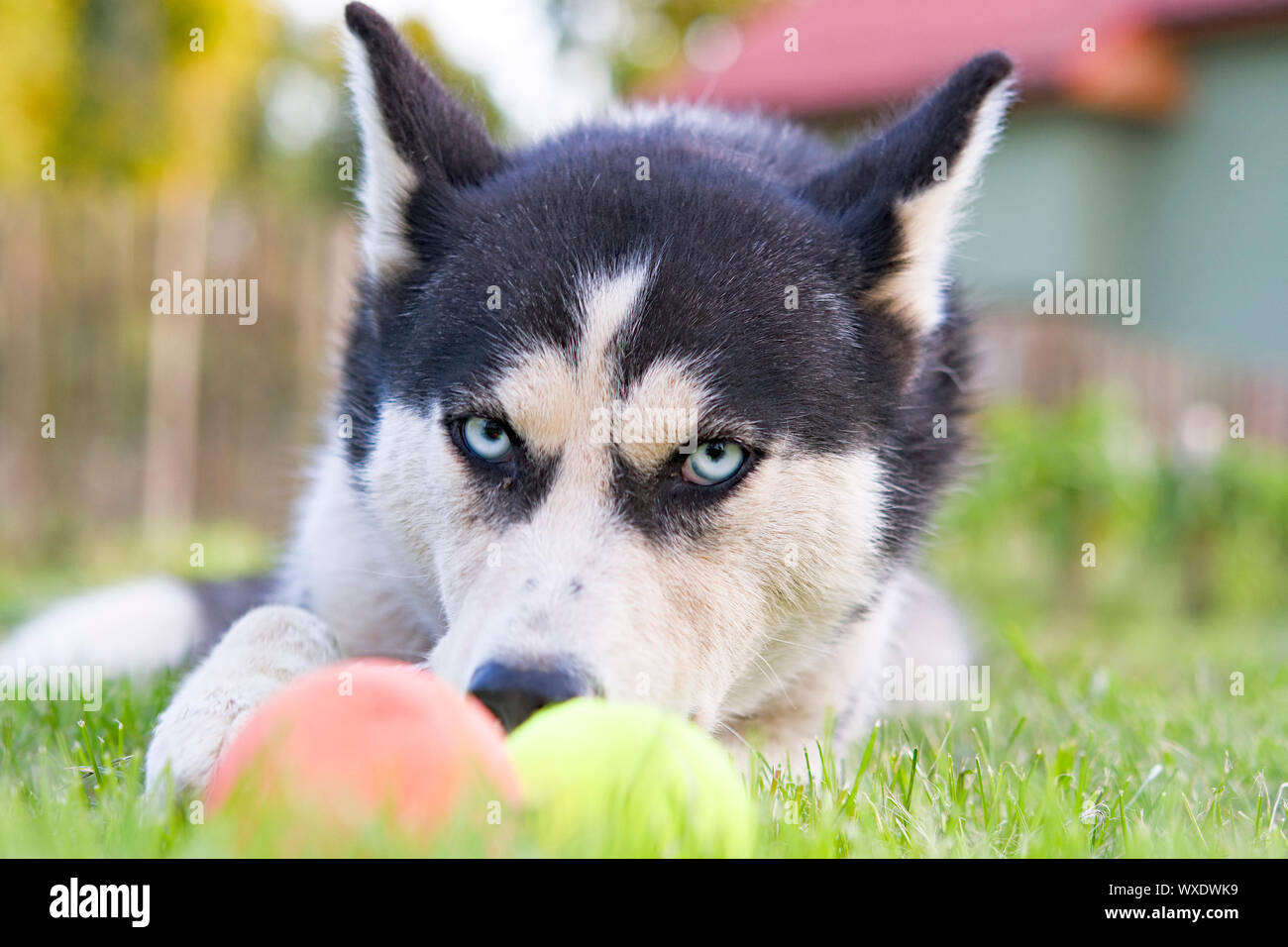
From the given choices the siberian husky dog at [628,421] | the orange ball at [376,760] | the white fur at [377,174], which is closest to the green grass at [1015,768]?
the orange ball at [376,760]

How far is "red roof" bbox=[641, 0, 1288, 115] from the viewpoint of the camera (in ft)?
49.6

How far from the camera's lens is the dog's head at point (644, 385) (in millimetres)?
2320

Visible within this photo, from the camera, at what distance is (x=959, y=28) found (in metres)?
17.1

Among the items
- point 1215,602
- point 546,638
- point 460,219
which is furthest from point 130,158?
point 546,638

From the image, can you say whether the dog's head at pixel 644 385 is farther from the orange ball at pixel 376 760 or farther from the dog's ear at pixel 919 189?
the orange ball at pixel 376 760

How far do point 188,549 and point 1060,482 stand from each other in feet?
18.2

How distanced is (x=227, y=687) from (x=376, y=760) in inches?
27.2

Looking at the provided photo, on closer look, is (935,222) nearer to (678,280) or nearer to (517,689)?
(678,280)

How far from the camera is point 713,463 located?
8.23 ft

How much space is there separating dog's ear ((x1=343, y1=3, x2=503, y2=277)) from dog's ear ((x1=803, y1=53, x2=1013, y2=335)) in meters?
0.86

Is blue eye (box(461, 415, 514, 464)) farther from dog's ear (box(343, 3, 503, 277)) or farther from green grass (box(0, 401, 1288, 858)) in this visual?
green grass (box(0, 401, 1288, 858))

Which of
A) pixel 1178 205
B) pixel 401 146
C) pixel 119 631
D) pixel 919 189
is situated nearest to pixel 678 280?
pixel 919 189

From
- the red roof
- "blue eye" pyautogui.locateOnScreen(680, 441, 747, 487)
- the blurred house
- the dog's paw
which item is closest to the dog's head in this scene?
"blue eye" pyautogui.locateOnScreen(680, 441, 747, 487)

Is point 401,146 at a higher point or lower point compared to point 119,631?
higher
